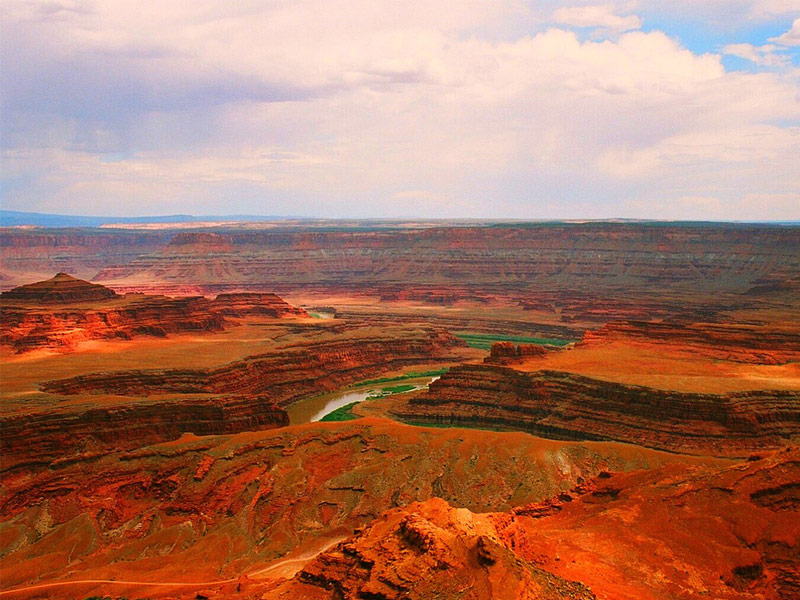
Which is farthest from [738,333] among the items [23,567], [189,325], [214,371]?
[23,567]

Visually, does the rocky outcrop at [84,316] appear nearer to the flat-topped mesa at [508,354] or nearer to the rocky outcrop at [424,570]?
the flat-topped mesa at [508,354]

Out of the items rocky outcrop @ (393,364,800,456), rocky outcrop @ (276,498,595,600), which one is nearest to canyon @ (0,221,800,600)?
rocky outcrop @ (276,498,595,600)

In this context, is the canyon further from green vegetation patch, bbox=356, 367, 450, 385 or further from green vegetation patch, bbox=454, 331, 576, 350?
green vegetation patch, bbox=454, 331, 576, 350

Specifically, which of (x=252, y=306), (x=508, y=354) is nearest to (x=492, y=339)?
(x=252, y=306)

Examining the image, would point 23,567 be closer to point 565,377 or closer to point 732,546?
point 732,546

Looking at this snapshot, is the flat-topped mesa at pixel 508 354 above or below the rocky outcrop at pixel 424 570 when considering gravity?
below

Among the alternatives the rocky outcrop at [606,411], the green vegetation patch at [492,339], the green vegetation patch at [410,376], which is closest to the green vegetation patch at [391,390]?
the green vegetation patch at [410,376]

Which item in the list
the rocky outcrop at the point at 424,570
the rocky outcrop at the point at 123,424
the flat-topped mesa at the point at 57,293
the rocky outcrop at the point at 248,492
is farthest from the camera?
the flat-topped mesa at the point at 57,293
